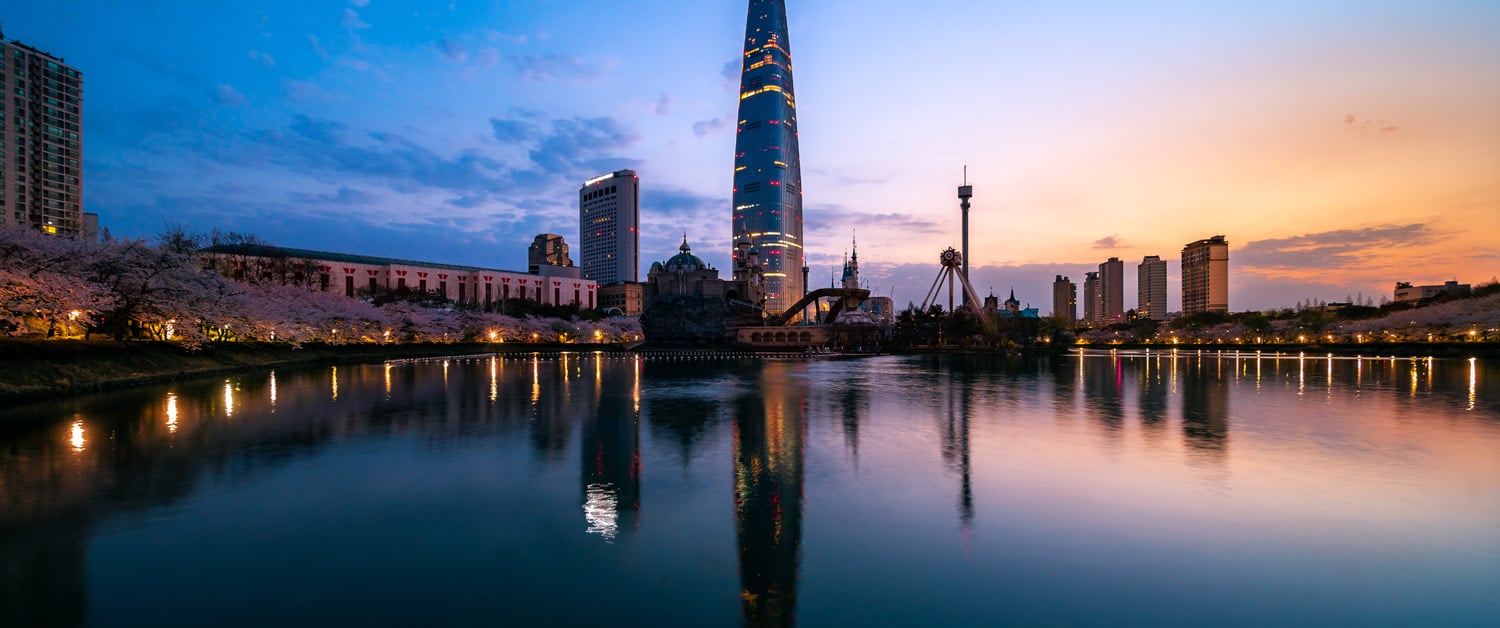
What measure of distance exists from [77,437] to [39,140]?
530 feet

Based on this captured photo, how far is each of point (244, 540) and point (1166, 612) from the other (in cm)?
1339

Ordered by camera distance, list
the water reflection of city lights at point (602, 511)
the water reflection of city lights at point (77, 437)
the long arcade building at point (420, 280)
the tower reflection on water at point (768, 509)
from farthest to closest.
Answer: the long arcade building at point (420, 280) → the water reflection of city lights at point (77, 437) → the water reflection of city lights at point (602, 511) → the tower reflection on water at point (768, 509)

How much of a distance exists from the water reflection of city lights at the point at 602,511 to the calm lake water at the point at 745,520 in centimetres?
10

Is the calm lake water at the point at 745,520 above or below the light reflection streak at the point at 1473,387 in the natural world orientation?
above

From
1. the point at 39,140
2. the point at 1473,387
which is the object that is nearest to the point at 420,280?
the point at 39,140

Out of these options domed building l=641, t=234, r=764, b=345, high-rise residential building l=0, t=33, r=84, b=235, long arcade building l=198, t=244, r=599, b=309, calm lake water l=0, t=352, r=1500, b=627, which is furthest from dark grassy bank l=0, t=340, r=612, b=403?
high-rise residential building l=0, t=33, r=84, b=235

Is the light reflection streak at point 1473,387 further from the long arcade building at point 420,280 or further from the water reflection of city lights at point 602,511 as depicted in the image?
the long arcade building at point 420,280

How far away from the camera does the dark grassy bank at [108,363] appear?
2928 centimetres

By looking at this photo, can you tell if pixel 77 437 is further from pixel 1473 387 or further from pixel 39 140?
pixel 39 140

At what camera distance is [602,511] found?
12.0 meters

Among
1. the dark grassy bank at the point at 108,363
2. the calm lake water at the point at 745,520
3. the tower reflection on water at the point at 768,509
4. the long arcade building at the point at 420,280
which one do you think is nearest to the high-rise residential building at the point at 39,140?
the long arcade building at the point at 420,280

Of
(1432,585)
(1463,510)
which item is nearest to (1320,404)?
(1463,510)

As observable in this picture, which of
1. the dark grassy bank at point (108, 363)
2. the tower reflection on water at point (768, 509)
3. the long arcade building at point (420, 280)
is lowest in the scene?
the tower reflection on water at point (768, 509)

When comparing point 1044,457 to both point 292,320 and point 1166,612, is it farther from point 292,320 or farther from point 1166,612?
point 292,320
